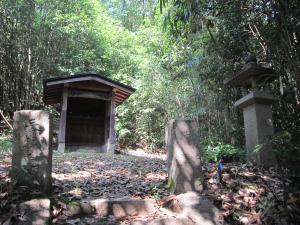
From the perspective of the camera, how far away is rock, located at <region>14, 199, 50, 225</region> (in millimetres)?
3154

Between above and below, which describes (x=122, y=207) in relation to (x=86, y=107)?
below

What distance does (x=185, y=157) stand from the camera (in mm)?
4012

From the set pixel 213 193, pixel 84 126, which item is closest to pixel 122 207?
pixel 213 193

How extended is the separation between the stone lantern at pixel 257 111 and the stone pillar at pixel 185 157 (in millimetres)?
1694

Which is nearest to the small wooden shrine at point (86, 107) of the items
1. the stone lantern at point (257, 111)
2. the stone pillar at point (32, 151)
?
the stone lantern at point (257, 111)

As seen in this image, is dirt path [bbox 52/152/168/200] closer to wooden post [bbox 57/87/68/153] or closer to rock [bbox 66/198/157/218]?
rock [bbox 66/198/157/218]

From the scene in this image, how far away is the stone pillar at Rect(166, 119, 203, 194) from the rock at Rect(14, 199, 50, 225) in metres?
1.59

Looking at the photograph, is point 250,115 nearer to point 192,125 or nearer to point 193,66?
point 192,125

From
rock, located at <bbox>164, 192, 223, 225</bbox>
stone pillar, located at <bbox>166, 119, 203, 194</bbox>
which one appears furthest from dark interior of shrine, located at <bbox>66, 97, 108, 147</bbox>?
rock, located at <bbox>164, 192, 223, 225</bbox>

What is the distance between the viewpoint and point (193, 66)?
450 inches

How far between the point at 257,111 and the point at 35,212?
13.2 feet

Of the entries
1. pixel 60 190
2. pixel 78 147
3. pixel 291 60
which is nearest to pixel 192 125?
pixel 291 60

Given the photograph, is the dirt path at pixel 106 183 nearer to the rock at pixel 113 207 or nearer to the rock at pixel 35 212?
the rock at pixel 113 207

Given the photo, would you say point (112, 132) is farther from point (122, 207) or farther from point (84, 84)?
point (122, 207)
